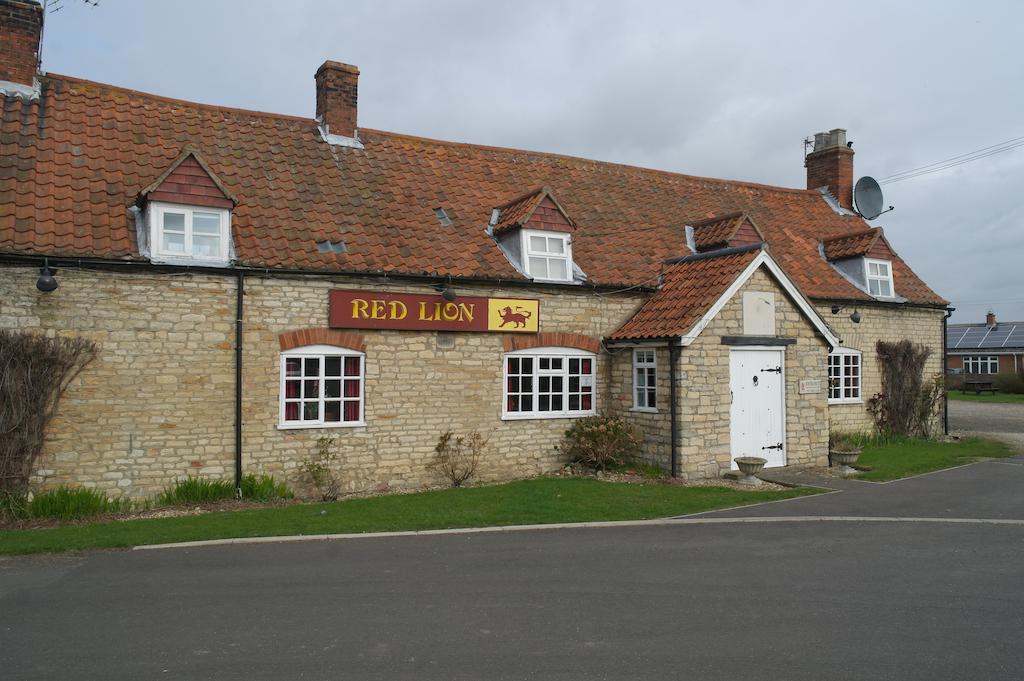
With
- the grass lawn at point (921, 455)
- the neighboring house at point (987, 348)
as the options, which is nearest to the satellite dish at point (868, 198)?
the grass lawn at point (921, 455)

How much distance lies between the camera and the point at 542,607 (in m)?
7.24

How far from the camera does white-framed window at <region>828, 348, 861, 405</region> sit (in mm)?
20531

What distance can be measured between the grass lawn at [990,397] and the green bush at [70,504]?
4185cm

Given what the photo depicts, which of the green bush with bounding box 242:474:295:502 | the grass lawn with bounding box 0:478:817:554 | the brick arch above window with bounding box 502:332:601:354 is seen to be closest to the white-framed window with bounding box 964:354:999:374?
the brick arch above window with bounding box 502:332:601:354

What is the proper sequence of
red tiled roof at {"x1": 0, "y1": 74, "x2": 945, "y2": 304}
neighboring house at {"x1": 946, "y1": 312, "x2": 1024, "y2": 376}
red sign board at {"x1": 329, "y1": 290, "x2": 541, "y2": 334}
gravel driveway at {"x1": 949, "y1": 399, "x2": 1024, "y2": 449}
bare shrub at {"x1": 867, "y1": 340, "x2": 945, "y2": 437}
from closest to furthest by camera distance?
red tiled roof at {"x1": 0, "y1": 74, "x2": 945, "y2": 304}
red sign board at {"x1": 329, "y1": 290, "x2": 541, "y2": 334}
bare shrub at {"x1": 867, "y1": 340, "x2": 945, "y2": 437}
gravel driveway at {"x1": 949, "y1": 399, "x2": 1024, "y2": 449}
neighboring house at {"x1": 946, "y1": 312, "x2": 1024, "y2": 376}

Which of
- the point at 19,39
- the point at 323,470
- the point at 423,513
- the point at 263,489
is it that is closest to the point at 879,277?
the point at 423,513

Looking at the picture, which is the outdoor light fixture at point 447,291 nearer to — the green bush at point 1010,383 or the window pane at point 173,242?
the window pane at point 173,242

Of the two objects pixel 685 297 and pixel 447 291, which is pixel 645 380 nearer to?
pixel 685 297

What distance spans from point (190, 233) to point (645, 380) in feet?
30.3

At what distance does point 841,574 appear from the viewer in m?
8.35

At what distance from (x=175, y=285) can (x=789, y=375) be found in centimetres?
1227

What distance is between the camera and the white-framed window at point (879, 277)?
21.2 meters

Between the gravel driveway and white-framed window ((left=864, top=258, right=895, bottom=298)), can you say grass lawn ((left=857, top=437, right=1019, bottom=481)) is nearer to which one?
the gravel driveway

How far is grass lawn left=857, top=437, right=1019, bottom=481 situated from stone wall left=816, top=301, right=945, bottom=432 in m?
0.97
